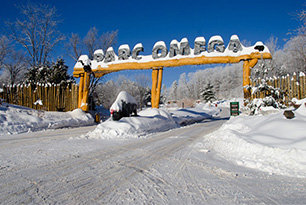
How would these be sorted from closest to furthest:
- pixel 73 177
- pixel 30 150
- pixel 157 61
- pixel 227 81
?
pixel 73 177 → pixel 30 150 → pixel 157 61 → pixel 227 81

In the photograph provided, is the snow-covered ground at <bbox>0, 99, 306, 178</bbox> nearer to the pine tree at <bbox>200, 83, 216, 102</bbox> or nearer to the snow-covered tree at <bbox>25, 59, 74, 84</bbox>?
the snow-covered tree at <bbox>25, 59, 74, 84</bbox>

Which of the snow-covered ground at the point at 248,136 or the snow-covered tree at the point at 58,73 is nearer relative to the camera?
the snow-covered ground at the point at 248,136

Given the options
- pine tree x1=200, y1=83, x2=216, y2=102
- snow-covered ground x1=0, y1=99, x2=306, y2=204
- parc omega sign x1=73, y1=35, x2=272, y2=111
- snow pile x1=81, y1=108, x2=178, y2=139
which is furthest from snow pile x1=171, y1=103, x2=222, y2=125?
pine tree x1=200, y1=83, x2=216, y2=102

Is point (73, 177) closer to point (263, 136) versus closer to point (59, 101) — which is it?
point (263, 136)

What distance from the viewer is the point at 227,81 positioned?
231 ft

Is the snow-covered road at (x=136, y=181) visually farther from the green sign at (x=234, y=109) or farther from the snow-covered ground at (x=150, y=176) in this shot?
the green sign at (x=234, y=109)

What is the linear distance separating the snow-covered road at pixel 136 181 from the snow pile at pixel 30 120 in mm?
5039

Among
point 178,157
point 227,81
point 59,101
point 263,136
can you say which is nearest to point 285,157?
point 263,136

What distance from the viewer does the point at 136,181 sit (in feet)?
8.94

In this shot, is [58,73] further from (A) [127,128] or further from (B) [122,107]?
(A) [127,128]

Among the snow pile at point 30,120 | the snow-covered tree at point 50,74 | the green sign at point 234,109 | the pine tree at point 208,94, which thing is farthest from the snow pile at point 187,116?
the pine tree at point 208,94

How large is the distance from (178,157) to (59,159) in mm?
2534

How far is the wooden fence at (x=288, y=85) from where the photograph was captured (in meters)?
8.99

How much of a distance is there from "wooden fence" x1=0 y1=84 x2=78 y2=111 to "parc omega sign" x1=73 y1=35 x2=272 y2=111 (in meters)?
1.05
